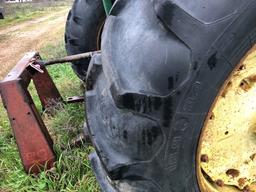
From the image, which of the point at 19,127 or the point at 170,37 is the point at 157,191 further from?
the point at 19,127

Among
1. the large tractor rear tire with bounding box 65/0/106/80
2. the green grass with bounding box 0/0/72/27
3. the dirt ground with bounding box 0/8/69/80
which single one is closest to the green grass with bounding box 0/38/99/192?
the large tractor rear tire with bounding box 65/0/106/80

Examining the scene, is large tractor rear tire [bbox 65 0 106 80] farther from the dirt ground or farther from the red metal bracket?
the dirt ground

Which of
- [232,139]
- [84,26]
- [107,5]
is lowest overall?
[84,26]

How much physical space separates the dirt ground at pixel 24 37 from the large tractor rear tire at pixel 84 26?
8.84ft

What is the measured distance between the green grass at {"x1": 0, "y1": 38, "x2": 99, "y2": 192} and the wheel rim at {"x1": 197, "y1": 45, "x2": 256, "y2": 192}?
752 millimetres

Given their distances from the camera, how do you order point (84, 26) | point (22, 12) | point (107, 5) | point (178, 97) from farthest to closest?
point (22, 12) → point (84, 26) → point (107, 5) → point (178, 97)

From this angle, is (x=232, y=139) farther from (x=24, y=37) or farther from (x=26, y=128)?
(x=24, y=37)

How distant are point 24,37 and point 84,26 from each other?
5.71 metres

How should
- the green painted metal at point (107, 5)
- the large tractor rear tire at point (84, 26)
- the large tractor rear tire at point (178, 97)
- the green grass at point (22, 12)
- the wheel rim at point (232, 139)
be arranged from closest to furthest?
1. the large tractor rear tire at point (178, 97)
2. the wheel rim at point (232, 139)
3. the green painted metal at point (107, 5)
4. the large tractor rear tire at point (84, 26)
5. the green grass at point (22, 12)

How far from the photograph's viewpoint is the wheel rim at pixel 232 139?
132 centimetres

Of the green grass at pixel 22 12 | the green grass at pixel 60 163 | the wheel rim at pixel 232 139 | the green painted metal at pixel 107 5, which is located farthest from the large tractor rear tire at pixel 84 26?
the green grass at pixel 22 12

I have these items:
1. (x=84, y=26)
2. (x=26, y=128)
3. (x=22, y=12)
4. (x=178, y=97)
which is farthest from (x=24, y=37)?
(x=178, y=97)

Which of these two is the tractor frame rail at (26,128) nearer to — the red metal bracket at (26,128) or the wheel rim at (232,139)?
the red metal bracket at (26,128)

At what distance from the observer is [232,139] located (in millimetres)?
1386
